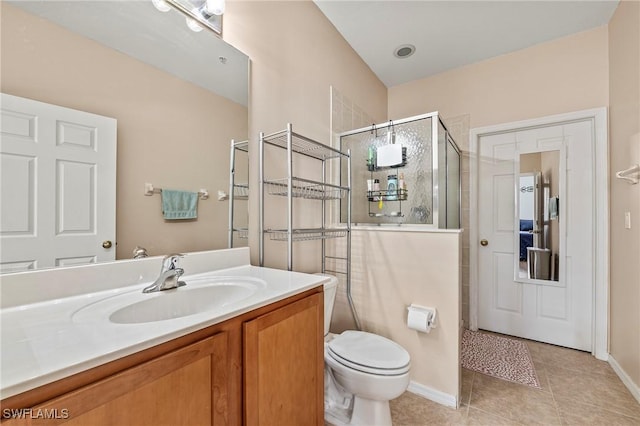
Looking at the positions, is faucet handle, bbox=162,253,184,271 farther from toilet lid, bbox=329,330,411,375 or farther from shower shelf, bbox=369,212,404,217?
shower shelf, bbox=369,212,404,217

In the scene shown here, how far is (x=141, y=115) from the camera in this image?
1.09 m

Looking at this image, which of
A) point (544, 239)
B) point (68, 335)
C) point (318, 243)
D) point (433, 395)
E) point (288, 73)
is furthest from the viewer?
point (544, 239)

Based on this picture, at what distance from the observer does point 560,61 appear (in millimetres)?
2314

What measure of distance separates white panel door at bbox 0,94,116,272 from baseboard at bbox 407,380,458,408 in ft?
5.93

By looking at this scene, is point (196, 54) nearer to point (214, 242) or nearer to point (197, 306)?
point (214, 242)

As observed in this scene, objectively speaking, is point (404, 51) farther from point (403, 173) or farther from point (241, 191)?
point (241, 191)

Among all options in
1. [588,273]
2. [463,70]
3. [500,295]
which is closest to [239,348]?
[500,295]

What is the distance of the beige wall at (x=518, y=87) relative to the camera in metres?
2.21

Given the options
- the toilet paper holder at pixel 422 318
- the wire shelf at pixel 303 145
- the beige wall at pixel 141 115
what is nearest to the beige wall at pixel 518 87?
the toilet paper holder at pixel 422 318

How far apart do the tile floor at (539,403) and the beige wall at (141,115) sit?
4.96 feet

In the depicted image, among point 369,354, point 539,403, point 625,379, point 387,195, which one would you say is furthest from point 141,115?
point 625,379

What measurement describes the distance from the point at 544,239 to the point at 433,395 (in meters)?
1.74

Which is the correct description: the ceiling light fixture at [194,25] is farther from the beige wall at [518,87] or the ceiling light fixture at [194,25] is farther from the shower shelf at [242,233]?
the beige wall at [518,87]

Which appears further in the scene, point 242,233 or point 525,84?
point 525,84
